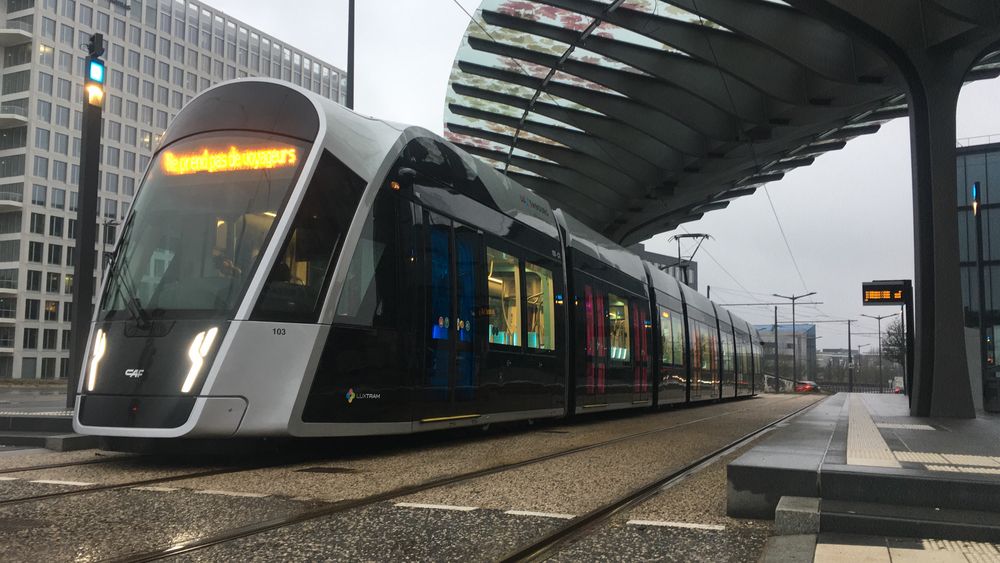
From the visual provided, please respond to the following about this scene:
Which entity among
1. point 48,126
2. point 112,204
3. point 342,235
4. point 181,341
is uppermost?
point 48,126

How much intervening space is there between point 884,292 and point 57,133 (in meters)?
66.0

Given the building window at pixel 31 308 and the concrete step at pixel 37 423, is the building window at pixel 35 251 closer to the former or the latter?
the building window at pixel 31 308

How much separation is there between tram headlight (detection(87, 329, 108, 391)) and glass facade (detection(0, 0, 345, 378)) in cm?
5917

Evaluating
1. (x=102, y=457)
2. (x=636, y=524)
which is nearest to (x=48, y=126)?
(x=102, y=457)

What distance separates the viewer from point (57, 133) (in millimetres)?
68562

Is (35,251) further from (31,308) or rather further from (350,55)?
(350,55)

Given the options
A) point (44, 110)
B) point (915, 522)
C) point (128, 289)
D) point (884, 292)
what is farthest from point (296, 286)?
point (44, 110)

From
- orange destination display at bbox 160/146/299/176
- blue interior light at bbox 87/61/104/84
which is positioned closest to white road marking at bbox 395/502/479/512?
orange destination display at bbox 160/146/299/176

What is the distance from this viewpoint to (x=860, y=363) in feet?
337

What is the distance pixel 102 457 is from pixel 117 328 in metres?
1.55

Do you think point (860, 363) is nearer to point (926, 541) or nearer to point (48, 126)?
point (48, 126)

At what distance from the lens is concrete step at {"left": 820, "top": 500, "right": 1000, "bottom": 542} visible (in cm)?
442

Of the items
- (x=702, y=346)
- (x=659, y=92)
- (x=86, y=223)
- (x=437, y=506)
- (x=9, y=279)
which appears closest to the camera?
(x=437, y=506)

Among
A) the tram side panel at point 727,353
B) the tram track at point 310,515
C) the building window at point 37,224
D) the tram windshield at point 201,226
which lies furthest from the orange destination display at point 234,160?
the building window at point 37,224
